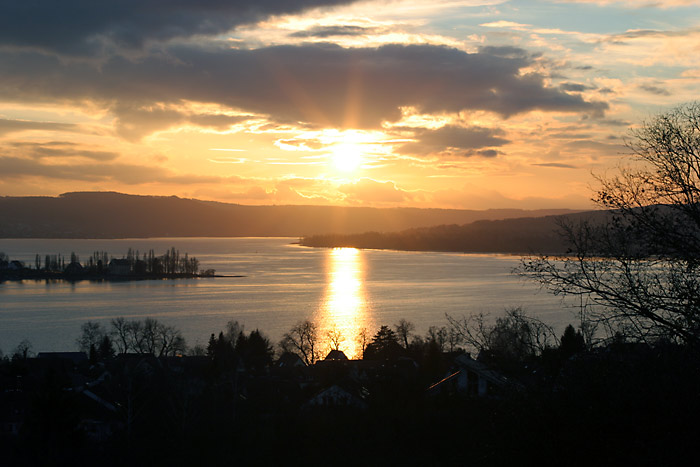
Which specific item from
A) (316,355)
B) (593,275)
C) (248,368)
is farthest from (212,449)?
(316,355)

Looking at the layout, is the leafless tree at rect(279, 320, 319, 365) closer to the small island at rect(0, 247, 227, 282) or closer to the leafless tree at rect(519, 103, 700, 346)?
the leafless tree at rect(519, 103, 700, 346)

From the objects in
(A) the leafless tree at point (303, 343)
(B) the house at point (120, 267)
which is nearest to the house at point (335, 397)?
(A) the leafless tree at point (303, 343)

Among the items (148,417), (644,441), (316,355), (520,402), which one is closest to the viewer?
(644,441)

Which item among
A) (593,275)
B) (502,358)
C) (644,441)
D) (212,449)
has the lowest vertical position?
(212,449)

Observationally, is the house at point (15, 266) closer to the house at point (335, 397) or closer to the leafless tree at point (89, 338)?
the leafless tree at point (89, 338)


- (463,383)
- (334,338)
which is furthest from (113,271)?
(463,383)

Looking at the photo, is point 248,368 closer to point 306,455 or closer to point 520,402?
point 306,455

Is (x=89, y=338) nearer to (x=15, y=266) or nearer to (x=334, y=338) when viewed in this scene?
(x=334, y=338)
